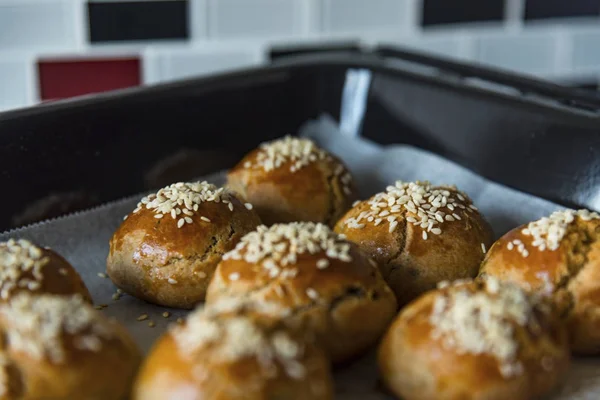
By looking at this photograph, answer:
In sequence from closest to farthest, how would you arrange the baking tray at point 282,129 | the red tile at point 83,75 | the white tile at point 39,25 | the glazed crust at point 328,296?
the glazed crust at point 328,296 → the baking tray at point 282,129 → the white tile at point 39,25 → the red tile at point 83,75

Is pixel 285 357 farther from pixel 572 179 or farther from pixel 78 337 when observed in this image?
pixel 572 179

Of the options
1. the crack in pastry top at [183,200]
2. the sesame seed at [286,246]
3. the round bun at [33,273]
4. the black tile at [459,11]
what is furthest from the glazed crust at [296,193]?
the black tile at [459,11]

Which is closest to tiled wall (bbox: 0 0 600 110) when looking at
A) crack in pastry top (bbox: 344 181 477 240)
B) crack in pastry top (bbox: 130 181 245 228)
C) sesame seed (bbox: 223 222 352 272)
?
crack in pastry top (bbox: 130 181 245 228)

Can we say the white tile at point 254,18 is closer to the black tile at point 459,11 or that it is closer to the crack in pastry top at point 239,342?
the black tile at point 459,11

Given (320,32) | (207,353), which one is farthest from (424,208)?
(320,32)

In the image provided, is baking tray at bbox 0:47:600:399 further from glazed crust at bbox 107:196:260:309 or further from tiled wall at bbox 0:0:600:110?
tiled wall at bbox 0:0:600:110

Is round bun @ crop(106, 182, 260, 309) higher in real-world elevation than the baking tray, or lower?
lower
